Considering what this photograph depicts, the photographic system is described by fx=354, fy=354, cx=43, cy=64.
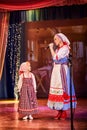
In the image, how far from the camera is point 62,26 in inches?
300

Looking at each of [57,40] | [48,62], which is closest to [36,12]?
[48,62]

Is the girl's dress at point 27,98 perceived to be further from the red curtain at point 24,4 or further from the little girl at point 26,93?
the red curtain at point 24,4

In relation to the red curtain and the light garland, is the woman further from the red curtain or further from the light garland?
the light garland

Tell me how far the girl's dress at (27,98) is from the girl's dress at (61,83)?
10.8 inches

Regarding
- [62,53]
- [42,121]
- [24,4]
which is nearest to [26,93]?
[42,121]

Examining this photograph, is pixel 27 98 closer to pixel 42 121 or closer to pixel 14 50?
pixel 42 121

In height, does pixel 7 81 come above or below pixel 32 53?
below

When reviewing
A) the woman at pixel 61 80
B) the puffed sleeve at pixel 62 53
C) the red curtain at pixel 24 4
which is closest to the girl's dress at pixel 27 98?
the woman at pixel 61 80

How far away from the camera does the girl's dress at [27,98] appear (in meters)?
5.07

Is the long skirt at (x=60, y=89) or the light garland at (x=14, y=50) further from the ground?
the light garland at (x=14, y=50)

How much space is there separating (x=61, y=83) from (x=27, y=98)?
1.75ft

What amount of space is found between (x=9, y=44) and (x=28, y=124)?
298 cm

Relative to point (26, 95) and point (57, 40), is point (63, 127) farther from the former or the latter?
point (57, 40)

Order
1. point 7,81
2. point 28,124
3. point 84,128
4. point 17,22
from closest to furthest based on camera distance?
1. point 84,128
2. point 28,124
3. point 17,22
4. point 7,81
